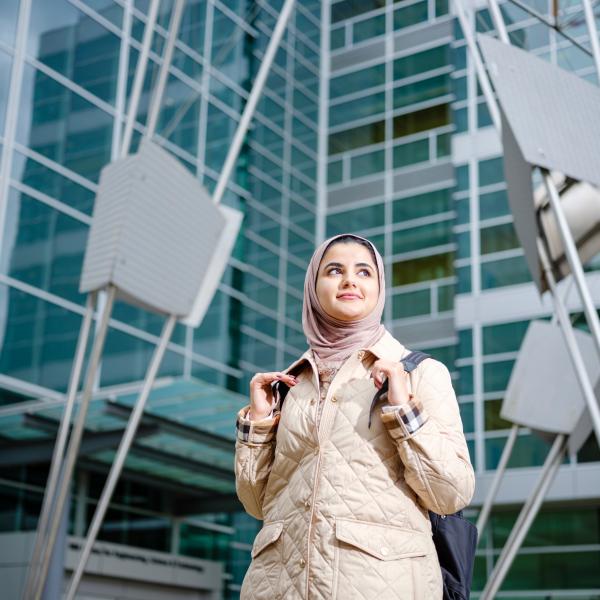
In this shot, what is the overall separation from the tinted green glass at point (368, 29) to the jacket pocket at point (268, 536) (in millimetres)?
28539

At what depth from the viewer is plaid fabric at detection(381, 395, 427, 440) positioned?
111 inches

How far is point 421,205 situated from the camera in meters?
28.4

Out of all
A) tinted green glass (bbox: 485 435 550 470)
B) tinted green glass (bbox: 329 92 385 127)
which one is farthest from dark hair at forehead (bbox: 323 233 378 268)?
tinted green glass (bbox: 329 92 385 127)

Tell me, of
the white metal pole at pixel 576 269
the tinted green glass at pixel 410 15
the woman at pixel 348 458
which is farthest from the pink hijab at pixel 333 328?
the tinted green glass at pixel 410 15

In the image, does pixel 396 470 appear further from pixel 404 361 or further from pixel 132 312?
pixel 132 312

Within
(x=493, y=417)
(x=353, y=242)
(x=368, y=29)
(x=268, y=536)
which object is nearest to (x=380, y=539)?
(x=268, y=536)

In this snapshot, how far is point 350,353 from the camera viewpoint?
10.4 ft

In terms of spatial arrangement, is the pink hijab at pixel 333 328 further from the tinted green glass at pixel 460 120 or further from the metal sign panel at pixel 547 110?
the tinted green glass at pixel 460 120

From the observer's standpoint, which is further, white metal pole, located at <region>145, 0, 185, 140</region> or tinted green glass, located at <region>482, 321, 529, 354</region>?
tinted green glass, located at <region>482, 321, 529, 354</region>

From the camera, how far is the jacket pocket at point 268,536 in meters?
2.99

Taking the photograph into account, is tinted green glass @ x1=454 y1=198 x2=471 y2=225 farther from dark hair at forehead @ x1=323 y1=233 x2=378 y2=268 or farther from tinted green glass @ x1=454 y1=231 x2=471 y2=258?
dark hair at forehead @ x1=323 y1=233 x2=378 y2=268

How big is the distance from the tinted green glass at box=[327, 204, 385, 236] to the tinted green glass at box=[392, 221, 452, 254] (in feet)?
2.49

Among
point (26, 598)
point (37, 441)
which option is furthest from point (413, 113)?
point (26, 598)

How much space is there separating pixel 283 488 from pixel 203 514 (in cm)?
2152
